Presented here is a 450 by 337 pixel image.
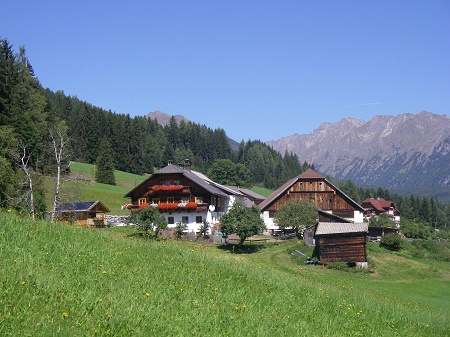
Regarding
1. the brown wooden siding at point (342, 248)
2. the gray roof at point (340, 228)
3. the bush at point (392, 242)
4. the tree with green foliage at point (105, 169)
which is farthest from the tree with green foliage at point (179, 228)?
the tree with green foliage at point (105, 169)

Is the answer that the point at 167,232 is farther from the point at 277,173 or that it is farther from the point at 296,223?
the point at 277,173

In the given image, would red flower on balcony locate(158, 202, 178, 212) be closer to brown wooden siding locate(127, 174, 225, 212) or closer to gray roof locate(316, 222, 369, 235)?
brown wooden siding locate(127, 174, 225, 212)

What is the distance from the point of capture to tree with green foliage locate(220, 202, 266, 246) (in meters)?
46.8

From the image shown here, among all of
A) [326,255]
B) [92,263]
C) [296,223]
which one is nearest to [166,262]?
[92,263]

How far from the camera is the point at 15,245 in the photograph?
12695 mm

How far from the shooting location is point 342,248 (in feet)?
149

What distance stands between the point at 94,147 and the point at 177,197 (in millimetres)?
62053

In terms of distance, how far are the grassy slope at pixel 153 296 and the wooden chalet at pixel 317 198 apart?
171 feet

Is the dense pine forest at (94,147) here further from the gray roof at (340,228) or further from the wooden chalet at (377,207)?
the gray roof at (340,228)

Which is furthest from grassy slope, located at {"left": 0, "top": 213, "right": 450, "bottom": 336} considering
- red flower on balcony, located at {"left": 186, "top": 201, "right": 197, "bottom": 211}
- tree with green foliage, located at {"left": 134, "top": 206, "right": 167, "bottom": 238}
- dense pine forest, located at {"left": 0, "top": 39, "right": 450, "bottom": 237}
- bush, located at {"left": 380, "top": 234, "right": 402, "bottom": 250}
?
bush, located at {"left": 380, "top": 234, "right": 402, "bottom": 250}

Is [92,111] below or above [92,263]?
above

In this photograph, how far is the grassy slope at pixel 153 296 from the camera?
9172mm

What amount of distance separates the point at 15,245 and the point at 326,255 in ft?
120

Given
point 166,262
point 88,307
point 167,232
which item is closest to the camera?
point 88,307
